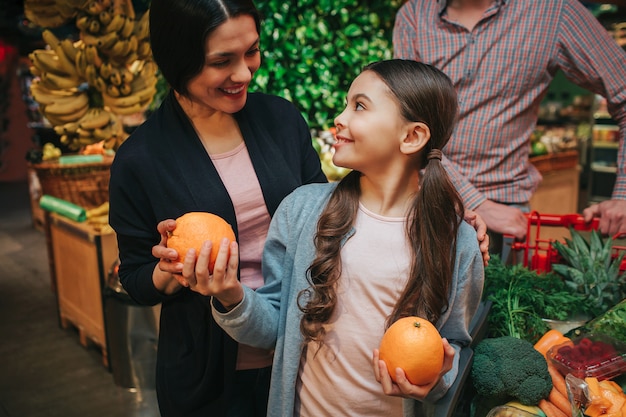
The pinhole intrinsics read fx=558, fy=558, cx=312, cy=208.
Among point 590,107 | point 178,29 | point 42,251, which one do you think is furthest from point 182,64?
point 590,107

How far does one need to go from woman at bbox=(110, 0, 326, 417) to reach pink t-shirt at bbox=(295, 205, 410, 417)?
27 centimetres

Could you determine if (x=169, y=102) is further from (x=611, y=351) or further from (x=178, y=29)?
(x=611, y=351)

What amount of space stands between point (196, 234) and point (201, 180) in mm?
289

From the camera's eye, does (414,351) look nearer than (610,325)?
Yes

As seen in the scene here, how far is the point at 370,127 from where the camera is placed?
1305 mm

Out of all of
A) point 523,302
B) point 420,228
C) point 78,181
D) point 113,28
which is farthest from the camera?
point 78,181

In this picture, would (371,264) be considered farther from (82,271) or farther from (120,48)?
(82,271)

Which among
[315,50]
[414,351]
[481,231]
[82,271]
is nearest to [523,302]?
[481,231]

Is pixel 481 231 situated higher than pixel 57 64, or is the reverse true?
pixel 57 64

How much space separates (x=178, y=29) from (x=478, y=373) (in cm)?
118

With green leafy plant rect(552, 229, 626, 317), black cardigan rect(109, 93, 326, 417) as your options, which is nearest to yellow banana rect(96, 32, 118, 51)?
black cardigan rect(109, 93, 326, 417)

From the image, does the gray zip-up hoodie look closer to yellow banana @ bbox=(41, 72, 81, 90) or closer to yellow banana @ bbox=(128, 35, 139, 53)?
yellow banana @ bbox=(128, 35, 139, 53)

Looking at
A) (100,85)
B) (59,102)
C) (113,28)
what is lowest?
(59,102)

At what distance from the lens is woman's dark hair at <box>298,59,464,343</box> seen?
130cm
